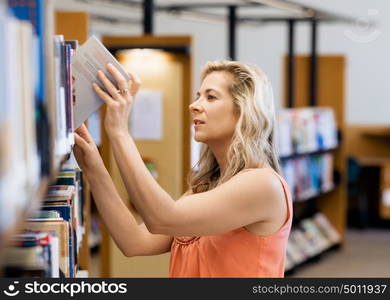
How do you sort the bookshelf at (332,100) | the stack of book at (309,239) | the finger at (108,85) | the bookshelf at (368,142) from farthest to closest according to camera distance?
1. the bookshelf at (368,142)
2. the bookshelf at (332,100)
3. the stack of book at (309,239)
4. the finger at (108,85)

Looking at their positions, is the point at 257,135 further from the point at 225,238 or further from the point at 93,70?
the point at 93,70

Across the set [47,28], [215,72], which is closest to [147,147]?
[215,72]

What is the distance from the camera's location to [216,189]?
2.00 m

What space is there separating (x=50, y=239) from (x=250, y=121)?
806 millimetres

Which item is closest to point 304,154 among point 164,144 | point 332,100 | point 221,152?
point 332,100

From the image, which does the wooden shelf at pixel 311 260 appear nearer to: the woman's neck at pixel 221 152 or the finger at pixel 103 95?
the woman's neck at pixel 221 152

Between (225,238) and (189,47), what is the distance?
2.70 m

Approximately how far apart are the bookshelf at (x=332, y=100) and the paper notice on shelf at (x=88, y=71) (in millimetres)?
6101

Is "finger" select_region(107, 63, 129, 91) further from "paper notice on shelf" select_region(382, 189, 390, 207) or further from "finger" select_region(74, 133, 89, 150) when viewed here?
"paper notice on shelf" select_region(382, 189, 390, 207)

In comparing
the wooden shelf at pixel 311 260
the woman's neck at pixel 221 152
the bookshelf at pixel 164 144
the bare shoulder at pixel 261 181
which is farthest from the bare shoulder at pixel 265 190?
the wooden shelf at pixel 311 260

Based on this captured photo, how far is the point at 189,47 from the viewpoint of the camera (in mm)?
4648

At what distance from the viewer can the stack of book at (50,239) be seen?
58.2 inches

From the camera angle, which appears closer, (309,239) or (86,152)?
(86,152)

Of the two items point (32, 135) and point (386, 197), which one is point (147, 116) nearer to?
point (32, 135)
